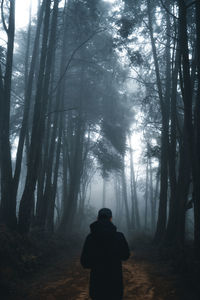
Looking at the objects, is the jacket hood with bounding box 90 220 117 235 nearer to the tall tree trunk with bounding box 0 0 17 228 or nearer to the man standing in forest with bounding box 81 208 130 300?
the man standing in forest with bounding box 81 208 130 300

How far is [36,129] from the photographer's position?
1036 centimetres

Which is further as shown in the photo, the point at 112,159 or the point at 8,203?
the point at 112,159

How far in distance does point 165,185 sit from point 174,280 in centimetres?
745

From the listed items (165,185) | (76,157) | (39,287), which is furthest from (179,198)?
(76,157)

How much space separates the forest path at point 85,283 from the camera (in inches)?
225

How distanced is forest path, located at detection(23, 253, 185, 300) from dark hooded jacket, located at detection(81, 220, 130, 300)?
2.20 m

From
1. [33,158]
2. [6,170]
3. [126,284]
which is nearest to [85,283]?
[126,284]

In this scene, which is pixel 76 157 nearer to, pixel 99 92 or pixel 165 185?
pixel 99 92

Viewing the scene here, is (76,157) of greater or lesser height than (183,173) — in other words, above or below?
above

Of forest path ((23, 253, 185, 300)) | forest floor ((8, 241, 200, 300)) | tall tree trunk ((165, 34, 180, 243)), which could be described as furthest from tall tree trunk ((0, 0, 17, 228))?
tall tree trunk ((165, 34, 180, 243))

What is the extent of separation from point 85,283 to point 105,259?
11.5 feet

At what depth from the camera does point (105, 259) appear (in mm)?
3734

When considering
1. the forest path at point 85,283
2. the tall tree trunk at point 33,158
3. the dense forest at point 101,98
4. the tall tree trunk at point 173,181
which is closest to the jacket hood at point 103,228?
the forest path at point 85,283

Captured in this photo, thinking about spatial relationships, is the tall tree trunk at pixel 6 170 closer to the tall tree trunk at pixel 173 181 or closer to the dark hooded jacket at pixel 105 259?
the tall tree trunk at pixel 173 181
